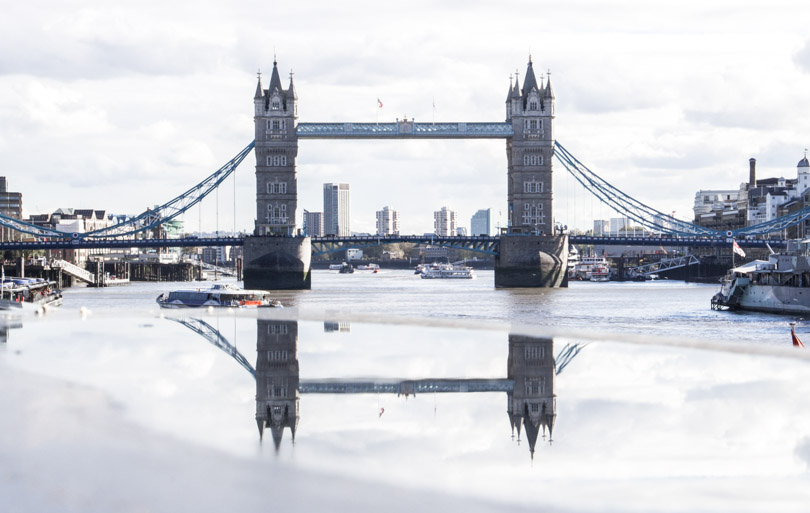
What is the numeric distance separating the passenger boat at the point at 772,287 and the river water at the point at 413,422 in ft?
146

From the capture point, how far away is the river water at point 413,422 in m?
6.57

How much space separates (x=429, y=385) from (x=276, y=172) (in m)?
86.1

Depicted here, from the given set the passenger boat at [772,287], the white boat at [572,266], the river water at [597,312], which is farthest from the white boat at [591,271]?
the passenger boat at [772,287]

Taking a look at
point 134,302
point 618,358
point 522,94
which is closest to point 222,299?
point 134,302

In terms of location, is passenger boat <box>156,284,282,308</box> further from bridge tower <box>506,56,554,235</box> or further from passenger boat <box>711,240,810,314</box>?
bridge tower <box>506,56,554,235</box>

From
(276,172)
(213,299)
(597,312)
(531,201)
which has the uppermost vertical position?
(276,172)

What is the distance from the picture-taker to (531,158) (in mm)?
97000

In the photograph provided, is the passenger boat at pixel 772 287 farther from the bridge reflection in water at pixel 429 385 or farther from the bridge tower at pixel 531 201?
the bridge reflection in water at pixel 429 385

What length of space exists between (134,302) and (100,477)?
6313 cm

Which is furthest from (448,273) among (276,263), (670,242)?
(276,263)

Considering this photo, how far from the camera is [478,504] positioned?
6.27 meters

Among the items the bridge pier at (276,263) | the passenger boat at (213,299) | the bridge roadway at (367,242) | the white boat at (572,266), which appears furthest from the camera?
the white boat at (572,266)

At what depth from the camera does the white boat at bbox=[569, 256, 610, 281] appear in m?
129

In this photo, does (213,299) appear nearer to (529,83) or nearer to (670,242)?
(529,83)
